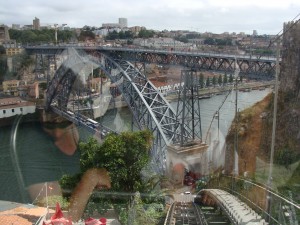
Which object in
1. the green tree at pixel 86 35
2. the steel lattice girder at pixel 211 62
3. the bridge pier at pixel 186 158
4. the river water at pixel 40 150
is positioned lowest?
the river water at pixel 40 150

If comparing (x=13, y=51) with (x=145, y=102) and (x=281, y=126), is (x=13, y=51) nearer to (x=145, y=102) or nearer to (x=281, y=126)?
(x=145, y=102)

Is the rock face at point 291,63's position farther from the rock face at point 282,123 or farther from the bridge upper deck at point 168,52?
the bridge upper deck at point 168,52

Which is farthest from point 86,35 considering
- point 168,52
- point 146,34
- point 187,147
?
point 187,147

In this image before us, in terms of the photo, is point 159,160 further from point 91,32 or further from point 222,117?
point 91,32

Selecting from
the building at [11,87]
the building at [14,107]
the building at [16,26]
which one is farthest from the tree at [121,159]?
the building at [16,26]

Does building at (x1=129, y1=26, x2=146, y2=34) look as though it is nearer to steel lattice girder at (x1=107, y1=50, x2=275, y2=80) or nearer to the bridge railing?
steel lattice girder at (x1=107, y1=50, x2=275, y2=80)

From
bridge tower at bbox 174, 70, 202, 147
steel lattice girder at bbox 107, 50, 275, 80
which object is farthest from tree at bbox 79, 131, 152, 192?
steel lattice girder at bbox 107, 50, 275, 80
